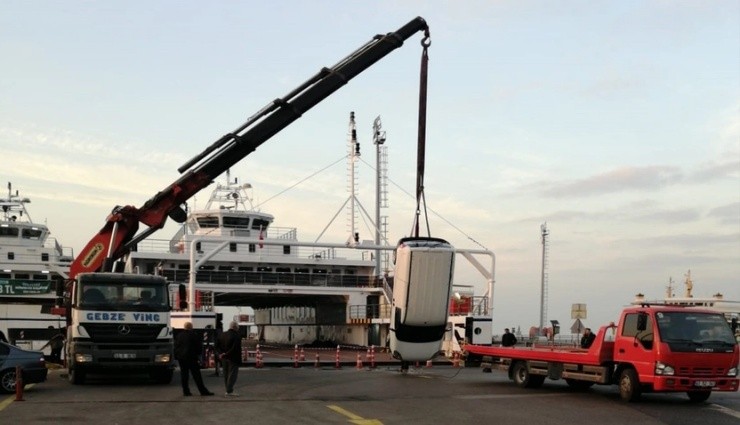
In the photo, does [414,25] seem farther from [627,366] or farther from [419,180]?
[627,366]

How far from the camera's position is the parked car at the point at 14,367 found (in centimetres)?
1873

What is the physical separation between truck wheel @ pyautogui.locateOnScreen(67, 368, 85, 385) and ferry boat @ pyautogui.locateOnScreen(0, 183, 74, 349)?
8.89 metres

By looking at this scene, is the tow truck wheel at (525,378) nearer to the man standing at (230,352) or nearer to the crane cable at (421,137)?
the crane cable at (421,137)

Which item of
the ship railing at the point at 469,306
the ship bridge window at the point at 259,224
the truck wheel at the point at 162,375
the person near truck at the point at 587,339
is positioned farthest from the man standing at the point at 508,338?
the ship bridge window at the point at 259,224

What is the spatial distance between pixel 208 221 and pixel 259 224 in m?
3.07

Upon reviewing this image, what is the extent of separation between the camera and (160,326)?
70.4 ft

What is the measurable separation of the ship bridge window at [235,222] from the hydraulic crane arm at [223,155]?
23525mm

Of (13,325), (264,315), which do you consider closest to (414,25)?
(13,325)

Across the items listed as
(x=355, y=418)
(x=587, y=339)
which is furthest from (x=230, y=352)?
(x=587, y=339)

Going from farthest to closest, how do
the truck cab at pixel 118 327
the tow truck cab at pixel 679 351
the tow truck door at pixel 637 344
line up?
the truck cab at pixel 118 327, the tow truck door at pixel 637 344, the tow truck cab at pixel 679 351

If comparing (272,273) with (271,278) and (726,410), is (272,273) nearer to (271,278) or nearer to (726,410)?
(271,278)

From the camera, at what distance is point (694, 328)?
1780cm

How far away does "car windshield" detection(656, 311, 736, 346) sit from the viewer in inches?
693

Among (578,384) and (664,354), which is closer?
(664,354)
